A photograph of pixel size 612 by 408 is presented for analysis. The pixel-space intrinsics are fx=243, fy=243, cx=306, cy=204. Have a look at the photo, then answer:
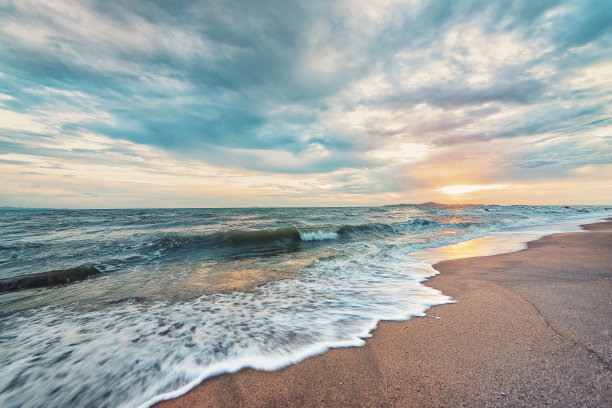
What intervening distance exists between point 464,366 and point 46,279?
8393 millimetres

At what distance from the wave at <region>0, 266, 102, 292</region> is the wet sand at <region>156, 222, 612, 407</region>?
6194 millimetres

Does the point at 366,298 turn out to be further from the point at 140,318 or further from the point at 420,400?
the point at 140,318

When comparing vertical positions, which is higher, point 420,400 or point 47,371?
point 420,400

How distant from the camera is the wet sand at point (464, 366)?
5.70ft

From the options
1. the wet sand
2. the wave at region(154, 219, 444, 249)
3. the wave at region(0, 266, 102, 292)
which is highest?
the wet sand

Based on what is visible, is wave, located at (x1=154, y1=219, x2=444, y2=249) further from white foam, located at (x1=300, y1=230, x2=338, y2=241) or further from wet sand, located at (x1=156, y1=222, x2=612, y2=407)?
wet sand, located at (x1=156, y1=222, x2=612, y2=407)

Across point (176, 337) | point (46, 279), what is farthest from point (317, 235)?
point (176, 337)

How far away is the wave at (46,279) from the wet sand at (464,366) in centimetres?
619

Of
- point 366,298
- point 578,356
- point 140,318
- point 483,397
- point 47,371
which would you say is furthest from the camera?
point 366,298

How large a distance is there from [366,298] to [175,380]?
2881 mm

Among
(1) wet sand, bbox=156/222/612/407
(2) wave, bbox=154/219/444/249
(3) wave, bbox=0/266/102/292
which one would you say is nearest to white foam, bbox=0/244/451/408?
(1) wet sand, bbox=156/222/612/407

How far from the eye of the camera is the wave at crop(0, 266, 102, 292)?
17.9 feet

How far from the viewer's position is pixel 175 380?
2.10 m

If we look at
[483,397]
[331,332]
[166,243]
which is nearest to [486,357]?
[483,397]
